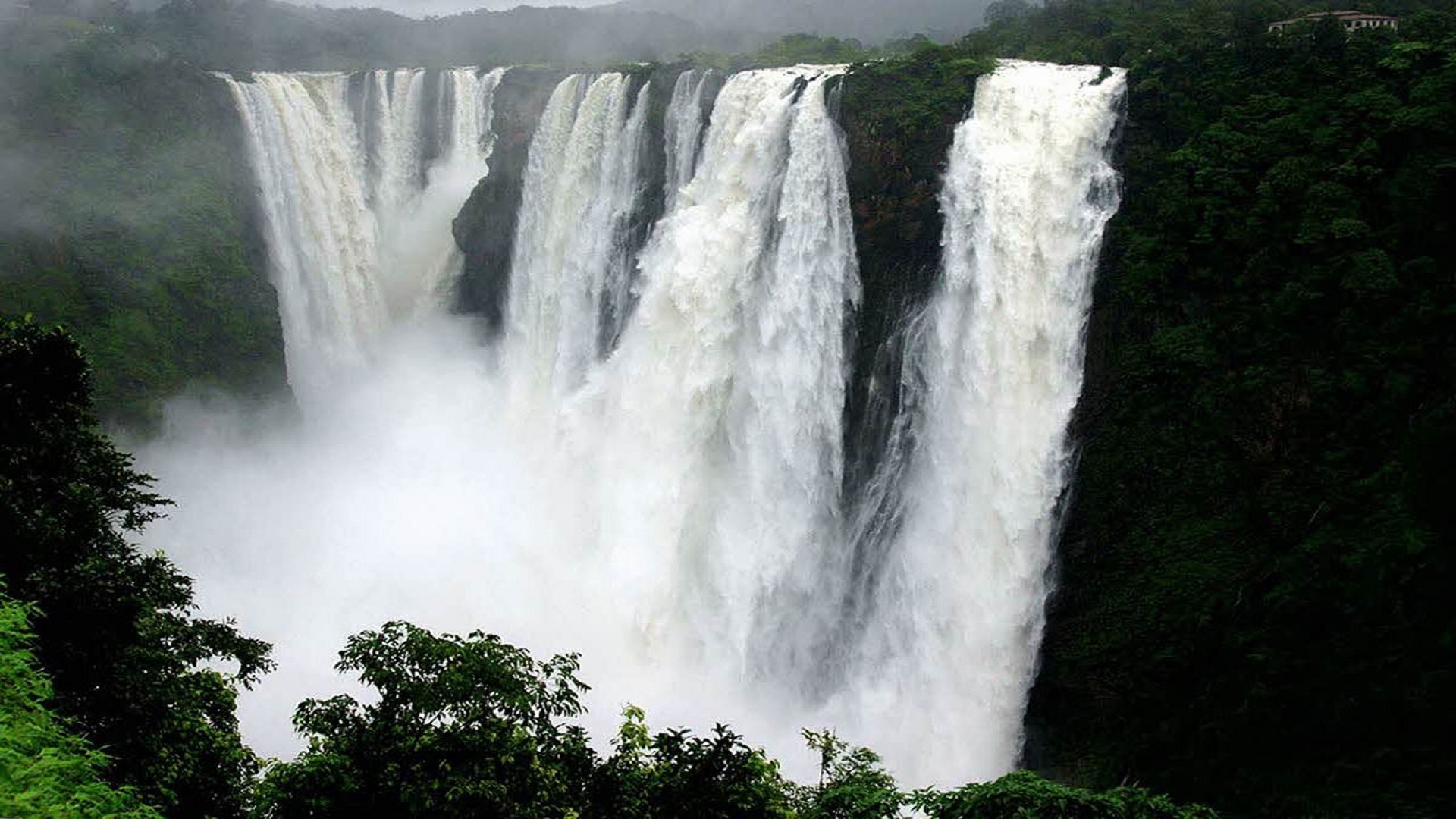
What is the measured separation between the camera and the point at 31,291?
90.9ft

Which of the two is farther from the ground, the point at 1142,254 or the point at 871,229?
the point at 871,229

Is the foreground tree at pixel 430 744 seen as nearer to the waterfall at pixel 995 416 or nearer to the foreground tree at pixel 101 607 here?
the foreground tree at pixel 101 607

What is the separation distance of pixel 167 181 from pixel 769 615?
24.5 metres

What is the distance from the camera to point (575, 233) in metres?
32.2

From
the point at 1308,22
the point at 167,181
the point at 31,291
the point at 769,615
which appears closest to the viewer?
the point at 1308,22

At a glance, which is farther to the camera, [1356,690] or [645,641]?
[645,641]

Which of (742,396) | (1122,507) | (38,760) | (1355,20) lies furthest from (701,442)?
(38,760)

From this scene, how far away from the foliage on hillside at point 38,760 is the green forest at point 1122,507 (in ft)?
0.14

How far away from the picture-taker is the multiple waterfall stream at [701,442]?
64.8ft

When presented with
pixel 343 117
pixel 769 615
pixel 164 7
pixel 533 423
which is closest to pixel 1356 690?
pixel 769 615

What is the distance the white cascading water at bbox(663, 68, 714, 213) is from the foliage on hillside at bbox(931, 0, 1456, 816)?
39.6 feet

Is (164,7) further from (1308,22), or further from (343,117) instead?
(1308,22)

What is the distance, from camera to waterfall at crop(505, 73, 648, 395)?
30781mm

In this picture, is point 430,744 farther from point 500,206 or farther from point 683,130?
point 500,206
